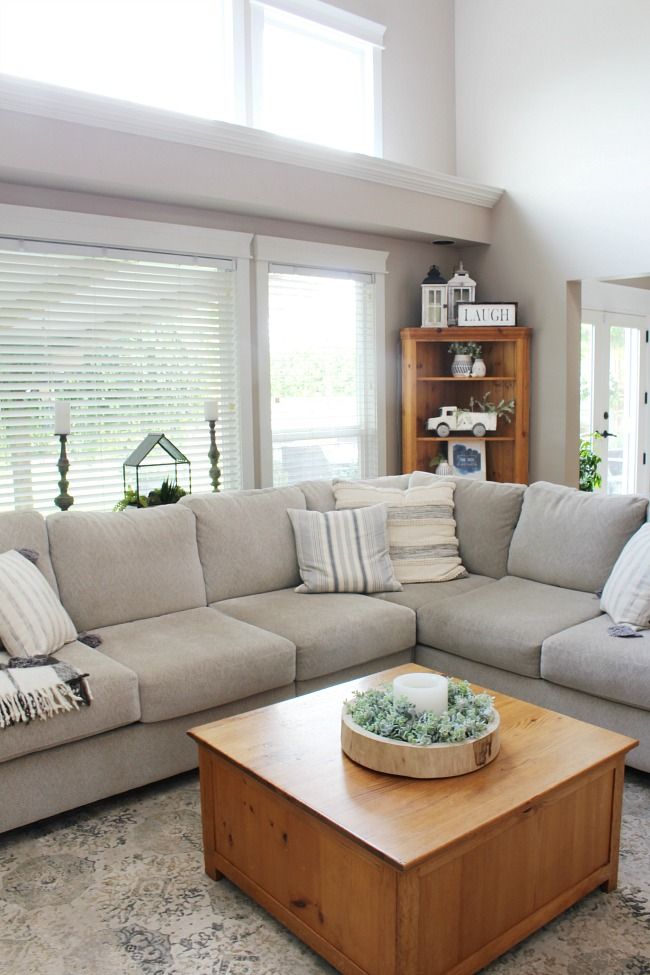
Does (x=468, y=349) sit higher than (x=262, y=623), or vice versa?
(x=468, y=349)

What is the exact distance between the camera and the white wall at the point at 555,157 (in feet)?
16.0

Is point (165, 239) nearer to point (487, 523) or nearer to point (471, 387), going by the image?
point (487, 523)

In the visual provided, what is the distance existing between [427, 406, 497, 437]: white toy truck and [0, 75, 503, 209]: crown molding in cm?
137

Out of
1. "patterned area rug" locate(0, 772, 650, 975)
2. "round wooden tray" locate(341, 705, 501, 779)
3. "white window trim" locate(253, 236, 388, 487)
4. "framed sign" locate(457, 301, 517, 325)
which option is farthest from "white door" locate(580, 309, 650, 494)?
"round wooden tray" locate(341, 705, 501, 779)

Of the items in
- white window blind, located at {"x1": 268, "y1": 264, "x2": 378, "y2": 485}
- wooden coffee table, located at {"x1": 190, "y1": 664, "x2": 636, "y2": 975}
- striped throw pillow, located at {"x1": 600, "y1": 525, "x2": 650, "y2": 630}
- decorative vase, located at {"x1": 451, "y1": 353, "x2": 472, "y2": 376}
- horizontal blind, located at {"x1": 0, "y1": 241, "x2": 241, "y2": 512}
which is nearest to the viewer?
wooden coffee table, located at {"x1": 190, "y1": 664, "x2": 636, "y2": 975}

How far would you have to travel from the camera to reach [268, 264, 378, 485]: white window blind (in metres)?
4.99

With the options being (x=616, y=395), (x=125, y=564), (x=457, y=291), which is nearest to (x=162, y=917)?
(x=125, y=564)

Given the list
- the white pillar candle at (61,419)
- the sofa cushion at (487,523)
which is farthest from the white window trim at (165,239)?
the sofa cushion at (487,523)

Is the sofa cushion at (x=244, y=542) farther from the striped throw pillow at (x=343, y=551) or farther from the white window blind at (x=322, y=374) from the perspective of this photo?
the white window blind at (x=322, y=374)

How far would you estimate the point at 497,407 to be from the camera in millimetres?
5582

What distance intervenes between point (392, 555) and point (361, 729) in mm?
1775

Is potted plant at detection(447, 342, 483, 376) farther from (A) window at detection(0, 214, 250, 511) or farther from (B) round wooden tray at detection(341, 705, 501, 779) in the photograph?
(B) round wooden tray at detection(341, 705, 501, 779)

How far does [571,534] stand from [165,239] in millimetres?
2492

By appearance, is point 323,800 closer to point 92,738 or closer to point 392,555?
point 92,738
